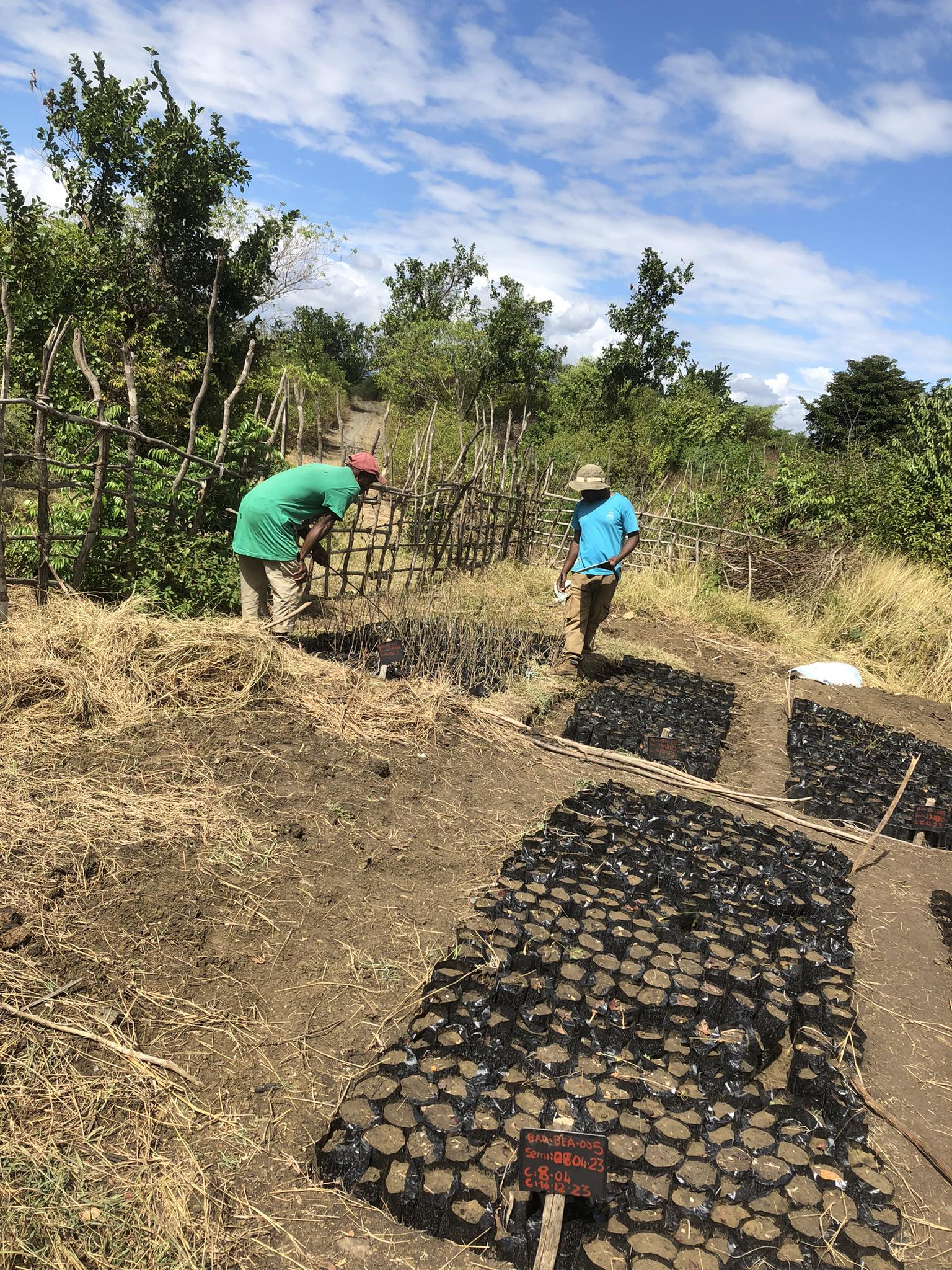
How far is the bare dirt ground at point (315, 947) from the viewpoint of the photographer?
5.62 feet

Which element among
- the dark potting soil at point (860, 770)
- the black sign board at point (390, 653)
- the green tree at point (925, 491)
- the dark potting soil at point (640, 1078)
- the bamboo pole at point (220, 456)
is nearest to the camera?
the dark potting soil at point (640, 1078)

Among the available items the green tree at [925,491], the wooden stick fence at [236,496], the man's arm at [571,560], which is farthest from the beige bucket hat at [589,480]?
the green tree at [925,491]

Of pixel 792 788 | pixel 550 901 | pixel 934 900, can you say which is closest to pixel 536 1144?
pixel 550 901

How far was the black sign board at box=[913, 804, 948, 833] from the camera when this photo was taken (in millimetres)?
3947

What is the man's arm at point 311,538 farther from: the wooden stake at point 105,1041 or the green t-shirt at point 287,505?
the wooden stake at point 105,1041

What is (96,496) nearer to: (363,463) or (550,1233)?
(363,463)

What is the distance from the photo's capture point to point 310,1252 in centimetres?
155

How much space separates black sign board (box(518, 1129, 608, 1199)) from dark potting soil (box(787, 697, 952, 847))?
3108 mm

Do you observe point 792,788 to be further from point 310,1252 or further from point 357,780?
point 310,1252

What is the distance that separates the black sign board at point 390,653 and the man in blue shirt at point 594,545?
5.03ft

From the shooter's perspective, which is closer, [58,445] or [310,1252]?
[310,1252]

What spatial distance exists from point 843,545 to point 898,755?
4.22 metres

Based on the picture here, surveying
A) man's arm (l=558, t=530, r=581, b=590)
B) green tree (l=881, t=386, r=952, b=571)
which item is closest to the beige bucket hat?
man's arm (l=558, t=530, r=581, b=590)

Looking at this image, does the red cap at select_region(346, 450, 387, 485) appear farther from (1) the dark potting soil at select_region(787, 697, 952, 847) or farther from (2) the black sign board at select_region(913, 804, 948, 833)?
(2) the black sign board at select_region(913, 804, 948, 833)
